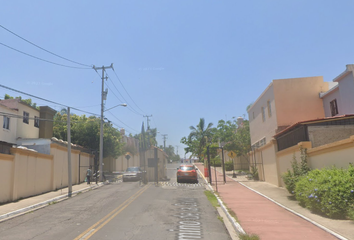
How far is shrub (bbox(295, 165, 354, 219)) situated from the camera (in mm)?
8328

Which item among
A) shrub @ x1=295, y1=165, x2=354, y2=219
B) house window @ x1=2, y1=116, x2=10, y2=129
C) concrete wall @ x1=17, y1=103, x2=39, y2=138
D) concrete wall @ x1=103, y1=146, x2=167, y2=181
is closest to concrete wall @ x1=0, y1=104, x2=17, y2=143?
house window @ x1=2, y1=116, x2=10, y2=129

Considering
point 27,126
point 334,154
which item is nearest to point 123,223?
point 334,154

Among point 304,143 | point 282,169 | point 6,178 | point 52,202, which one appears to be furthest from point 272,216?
point 6,178

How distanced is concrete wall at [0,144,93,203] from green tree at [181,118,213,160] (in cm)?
3471

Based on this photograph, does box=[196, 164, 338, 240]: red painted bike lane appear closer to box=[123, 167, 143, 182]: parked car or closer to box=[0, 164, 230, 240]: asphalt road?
box=[0, 164, 230, 240]: asphalt road

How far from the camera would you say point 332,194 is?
859 centimetres

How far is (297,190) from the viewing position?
37.3 ft

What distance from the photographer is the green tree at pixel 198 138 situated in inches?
2157

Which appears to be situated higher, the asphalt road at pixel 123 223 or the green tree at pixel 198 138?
the green tree at pixel 198 138

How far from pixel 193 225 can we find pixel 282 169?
1103 cm

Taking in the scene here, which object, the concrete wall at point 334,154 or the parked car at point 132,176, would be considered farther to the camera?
the parked car at point 132,176

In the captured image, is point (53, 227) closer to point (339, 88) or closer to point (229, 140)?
point (339, 88)

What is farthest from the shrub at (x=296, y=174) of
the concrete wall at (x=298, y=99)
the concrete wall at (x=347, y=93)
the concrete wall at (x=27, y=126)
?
the concrete wall at (x=27, y=126)

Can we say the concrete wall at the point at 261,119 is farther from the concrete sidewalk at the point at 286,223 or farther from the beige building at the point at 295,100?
the concrete sidewalk at the point at 286,223
